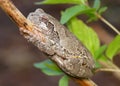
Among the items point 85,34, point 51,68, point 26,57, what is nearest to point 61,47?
point 51,68

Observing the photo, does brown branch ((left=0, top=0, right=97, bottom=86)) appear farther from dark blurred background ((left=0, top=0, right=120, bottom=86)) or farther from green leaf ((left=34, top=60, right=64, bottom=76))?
dark blurred background ((left=0, top=0, right=120, bottom=86))

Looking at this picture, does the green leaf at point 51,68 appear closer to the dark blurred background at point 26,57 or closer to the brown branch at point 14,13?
the brown branch at point 14,13

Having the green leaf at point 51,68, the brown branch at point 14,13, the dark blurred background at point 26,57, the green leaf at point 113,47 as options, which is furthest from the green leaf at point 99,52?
the dark blurred background at point 26,57

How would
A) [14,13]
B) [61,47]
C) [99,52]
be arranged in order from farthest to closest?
[99,52] → [61,47] → [14,13]

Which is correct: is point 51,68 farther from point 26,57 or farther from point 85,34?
point 26,57

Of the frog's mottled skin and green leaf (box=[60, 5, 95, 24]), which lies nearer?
the frog's mottled skin

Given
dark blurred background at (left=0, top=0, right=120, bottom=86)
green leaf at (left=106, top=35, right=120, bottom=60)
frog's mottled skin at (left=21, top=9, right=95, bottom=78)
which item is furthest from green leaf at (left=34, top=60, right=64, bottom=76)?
dark blurred background at (left=0, top=0, right=120, bottom=86)
